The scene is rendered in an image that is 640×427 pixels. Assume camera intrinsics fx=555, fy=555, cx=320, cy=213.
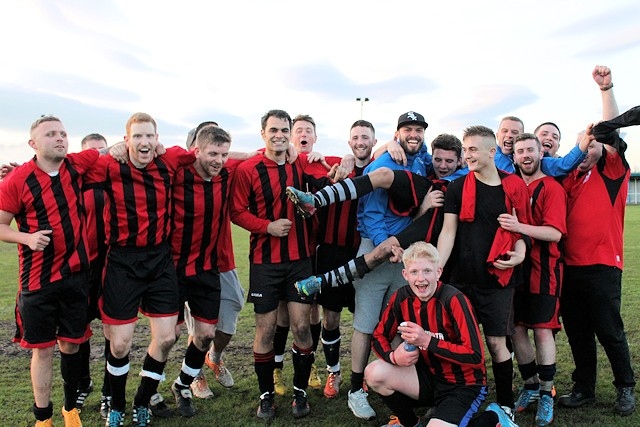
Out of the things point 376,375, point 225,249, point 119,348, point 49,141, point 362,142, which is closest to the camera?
point 376,375

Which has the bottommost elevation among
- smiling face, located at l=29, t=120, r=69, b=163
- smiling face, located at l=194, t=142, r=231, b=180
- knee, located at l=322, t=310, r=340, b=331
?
knee, located at l=322, t=310, r=340, b=331

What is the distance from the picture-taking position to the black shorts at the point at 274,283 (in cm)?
435

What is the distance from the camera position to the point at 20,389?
4809 millimetres

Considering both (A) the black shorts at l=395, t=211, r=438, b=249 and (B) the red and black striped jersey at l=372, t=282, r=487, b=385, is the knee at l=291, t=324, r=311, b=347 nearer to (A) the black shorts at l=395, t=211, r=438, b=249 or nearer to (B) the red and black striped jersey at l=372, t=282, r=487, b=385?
(B) the red and black striped jersey at l=372, t=282, r=487, b=385

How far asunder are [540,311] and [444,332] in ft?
3.15

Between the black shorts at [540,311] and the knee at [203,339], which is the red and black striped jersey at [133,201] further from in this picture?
the black shorts at [540,311]

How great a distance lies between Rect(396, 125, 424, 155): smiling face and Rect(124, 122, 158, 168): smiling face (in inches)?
77.6

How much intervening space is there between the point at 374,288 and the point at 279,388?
1.31 m

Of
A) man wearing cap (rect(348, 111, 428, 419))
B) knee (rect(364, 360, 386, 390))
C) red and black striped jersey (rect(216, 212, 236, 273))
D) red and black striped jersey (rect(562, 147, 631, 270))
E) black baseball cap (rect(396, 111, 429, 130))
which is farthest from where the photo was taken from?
red and black striped jersey (rect(216, 212, 236, 273))

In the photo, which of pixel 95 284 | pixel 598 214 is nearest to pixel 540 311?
pixel 598 214

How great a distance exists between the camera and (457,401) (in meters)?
3.63

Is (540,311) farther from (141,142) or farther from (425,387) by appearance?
(141,142)

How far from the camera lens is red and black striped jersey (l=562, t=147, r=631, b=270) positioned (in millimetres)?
4266

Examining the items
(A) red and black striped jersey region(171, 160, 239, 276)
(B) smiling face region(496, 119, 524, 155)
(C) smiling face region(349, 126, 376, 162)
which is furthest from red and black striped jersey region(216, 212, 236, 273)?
(B) smiling face region(496, 119, 524, 155)
